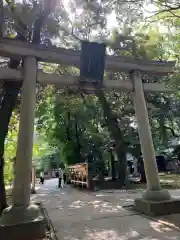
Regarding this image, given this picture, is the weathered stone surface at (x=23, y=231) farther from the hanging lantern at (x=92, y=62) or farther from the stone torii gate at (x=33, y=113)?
the hanging lantern at (x=92, y=62)

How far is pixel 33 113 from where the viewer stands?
6109 millimetres

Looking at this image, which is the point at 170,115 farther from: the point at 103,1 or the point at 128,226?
the point at 128,226

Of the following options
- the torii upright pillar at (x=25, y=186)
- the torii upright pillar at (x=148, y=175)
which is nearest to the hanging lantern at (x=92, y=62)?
the torii upright pillar at (x=148, y=175)

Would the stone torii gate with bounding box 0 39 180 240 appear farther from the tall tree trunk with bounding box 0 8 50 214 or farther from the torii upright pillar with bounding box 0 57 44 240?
the tall tree trunk with bounding box 0 8 50 214

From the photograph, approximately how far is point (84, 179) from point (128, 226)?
10321 mm

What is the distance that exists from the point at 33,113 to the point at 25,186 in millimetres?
1865

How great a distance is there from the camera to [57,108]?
2061 centimetres

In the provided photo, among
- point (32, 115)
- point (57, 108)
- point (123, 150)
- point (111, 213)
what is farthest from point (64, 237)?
point (57, 108)

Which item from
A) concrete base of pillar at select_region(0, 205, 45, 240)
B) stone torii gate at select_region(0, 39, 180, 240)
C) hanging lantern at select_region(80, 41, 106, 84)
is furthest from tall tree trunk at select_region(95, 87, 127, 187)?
concrete base of pillar at select_region(0, 205, 45, 240)

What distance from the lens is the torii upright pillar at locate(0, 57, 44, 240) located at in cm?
504

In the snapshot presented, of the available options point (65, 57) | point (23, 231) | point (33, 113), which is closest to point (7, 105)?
point (33, 113)

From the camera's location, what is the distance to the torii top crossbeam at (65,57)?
246 inches

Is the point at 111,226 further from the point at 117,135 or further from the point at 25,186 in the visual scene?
the point at 117,135

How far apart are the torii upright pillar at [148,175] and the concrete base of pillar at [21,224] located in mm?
3073
